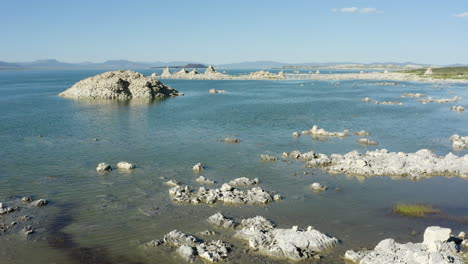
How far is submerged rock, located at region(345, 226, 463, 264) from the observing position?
1499 centimetres

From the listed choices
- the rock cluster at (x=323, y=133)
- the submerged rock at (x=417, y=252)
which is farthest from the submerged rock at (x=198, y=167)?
the rock cluster at (x=323, y=133)

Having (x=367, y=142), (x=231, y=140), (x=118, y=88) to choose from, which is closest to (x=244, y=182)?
(x=231, y=140)

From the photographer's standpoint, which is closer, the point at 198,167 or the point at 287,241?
the point at 287,241

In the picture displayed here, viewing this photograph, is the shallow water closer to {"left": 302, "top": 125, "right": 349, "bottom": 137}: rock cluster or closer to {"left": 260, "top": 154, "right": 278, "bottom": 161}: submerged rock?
{"left": 260, "top": 154, "right": 278, "bottom": 161}: submerged rock

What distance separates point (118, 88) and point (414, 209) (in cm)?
6990

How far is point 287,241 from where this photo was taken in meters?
17.0

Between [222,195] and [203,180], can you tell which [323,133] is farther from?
[222,195]

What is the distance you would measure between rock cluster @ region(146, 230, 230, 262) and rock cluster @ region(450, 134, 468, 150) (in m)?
30.7

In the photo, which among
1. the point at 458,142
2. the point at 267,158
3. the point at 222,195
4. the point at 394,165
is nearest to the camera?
the point at 222,195

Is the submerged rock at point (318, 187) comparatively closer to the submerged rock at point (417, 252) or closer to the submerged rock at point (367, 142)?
the submerged rock at point (417, 252)

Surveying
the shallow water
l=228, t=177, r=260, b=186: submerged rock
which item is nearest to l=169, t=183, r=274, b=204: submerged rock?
the shallow water

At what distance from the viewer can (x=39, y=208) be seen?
21.5m

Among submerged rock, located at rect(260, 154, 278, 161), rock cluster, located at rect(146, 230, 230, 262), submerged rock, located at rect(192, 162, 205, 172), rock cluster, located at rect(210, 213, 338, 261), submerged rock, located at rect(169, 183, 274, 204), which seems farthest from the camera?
submerged rock, located at rect(260, 154, 278, 161)

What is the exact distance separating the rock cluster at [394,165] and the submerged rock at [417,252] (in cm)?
1177
